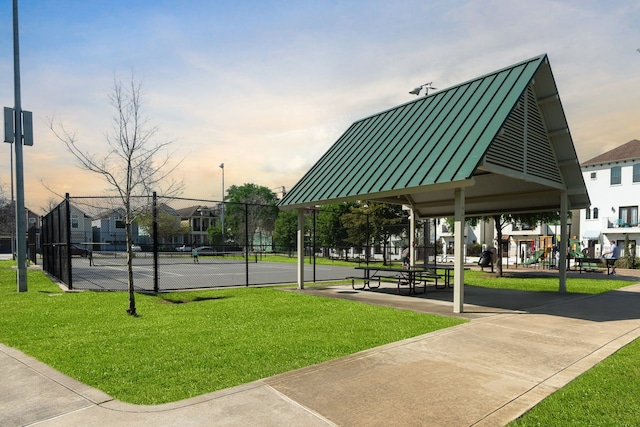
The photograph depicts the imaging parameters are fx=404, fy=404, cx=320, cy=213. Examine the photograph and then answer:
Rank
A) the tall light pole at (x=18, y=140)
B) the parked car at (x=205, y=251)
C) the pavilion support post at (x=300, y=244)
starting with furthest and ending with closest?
the parked car at (x=205, y=251) → the pavilion support post at (x=300, y=244) → the tall light pole at (x=18, y=140)

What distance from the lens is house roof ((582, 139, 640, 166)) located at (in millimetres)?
44438

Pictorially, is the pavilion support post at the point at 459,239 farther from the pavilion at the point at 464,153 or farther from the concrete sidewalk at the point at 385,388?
the concrete sidewalk at the point at 385,388

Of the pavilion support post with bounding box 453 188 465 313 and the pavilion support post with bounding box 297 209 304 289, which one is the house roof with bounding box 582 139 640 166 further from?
the pavilion support post with bounding box 453 188 465 313

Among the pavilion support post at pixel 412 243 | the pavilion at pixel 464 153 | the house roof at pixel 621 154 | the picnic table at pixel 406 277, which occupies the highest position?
the house roof at pixel 621 154

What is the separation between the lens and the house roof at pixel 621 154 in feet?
146

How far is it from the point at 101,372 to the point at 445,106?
37.3 ft

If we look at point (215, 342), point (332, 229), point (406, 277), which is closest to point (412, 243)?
point (406, 277)

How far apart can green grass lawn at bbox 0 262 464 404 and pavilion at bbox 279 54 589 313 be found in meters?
3.38

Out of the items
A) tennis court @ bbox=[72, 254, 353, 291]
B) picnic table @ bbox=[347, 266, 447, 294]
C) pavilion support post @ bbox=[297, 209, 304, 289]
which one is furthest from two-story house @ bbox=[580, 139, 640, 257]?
pavilion support post @ bbox=[297, 209, 304, 289]

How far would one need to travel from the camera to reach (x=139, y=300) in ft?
39.3

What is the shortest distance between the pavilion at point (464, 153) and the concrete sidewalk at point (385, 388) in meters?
3.38

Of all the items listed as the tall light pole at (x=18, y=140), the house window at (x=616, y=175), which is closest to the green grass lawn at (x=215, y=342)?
the tall light pole at (x=18, y=140)

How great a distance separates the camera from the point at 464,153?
31.7ft

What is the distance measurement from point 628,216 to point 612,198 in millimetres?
2495
